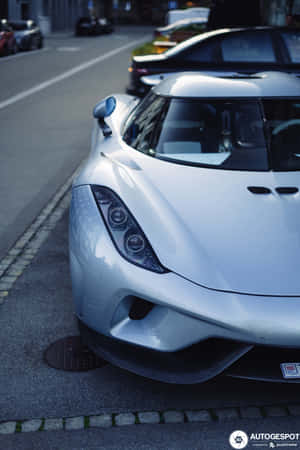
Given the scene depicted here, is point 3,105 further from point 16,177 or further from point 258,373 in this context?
point 258,373

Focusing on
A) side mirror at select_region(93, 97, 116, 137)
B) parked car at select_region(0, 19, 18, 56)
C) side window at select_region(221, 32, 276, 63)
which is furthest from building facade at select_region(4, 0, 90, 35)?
side mirror at select_region(93, 97, 116, 137)

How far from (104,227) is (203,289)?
664 millimetres

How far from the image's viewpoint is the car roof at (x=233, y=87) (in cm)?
417

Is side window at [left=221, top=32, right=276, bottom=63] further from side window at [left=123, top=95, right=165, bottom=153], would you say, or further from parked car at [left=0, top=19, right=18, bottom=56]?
parked car at [left=0, top=19, right=18, bottom=56]

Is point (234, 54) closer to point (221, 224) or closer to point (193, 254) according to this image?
point (221, 224)

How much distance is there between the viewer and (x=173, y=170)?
3697 mm

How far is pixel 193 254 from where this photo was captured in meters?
2.97

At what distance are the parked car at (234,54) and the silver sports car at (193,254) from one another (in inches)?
236

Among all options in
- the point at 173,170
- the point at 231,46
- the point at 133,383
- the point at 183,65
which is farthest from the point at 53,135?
the point at 133,383

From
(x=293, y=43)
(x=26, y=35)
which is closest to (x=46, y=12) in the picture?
(x=26, y=35)

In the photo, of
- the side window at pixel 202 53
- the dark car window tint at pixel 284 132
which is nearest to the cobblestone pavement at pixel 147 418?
the dark car window tint at pixel 284 132

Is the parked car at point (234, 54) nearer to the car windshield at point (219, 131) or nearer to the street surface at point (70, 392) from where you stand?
the street surface at point (70, 392)

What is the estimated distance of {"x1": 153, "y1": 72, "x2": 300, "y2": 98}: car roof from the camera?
13.7ft

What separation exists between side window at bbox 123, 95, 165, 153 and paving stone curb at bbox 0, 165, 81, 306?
4.32ft
